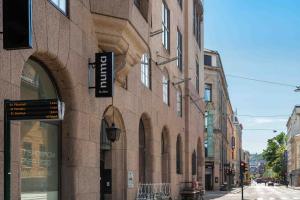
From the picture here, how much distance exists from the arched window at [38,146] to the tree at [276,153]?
148352 millimetres

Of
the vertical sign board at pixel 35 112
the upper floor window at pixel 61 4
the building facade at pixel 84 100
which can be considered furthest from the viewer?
the upper floor window at pixel 61 4

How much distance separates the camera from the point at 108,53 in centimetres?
1498

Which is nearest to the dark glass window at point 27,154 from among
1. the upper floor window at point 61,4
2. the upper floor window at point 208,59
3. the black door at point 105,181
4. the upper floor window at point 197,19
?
the upper floor window at point 61,4

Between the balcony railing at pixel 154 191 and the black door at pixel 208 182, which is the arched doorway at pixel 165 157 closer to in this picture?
the balcony railing at pixel 154 191

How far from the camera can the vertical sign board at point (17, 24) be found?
23.8ft

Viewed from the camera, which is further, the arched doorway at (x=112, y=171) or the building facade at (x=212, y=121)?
the building facade at (x=212, y=121)

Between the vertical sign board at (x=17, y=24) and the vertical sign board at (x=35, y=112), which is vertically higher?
the vertical sign board at (x=17, y=24)

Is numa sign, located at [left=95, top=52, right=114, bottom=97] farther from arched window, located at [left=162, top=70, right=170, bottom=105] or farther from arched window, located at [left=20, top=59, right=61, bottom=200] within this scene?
arched window, located at [left=162, top=70, right=170, bottom=105]

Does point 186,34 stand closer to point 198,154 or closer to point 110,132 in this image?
point 198,154

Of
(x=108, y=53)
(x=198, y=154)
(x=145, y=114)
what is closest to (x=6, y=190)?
(x=108, y=53)

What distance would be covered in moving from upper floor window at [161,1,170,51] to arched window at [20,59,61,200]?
14188mm

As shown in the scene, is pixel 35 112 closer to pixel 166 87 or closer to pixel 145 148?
pixel 145 148

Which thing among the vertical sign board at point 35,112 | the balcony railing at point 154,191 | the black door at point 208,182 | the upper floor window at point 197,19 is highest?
the upper floor window at point 197,19

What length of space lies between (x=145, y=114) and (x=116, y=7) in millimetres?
8402
